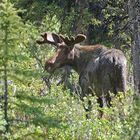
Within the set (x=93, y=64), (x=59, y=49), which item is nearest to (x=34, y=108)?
(x=93, y=64)

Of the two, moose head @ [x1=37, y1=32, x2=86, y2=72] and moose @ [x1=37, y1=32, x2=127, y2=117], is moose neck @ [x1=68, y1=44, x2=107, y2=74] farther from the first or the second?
moose head @ [x1=37, y1=32, x2=86, y2=72]

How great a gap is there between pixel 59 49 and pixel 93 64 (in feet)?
3.51

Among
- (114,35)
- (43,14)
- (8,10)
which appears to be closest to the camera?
(8,10)

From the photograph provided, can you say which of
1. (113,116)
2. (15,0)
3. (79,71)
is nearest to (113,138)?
(113,116)

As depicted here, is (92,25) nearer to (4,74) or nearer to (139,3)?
(139,3)

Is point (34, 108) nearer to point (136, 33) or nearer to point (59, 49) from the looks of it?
point (59, 49)

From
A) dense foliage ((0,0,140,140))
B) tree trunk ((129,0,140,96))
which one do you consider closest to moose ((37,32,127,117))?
dense foliage ((0,0,140,140))

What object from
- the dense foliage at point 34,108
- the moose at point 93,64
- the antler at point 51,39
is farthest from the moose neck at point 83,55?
the dense foliage at point 34,108

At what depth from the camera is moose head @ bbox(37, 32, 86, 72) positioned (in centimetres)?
1321

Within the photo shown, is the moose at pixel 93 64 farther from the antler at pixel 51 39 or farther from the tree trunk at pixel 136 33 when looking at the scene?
the tree trunk at pixel 136 33

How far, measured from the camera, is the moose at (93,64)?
39.4 feet

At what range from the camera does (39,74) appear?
15.4 ft

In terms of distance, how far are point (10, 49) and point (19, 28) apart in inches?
6.9

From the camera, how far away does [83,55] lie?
1349cm
